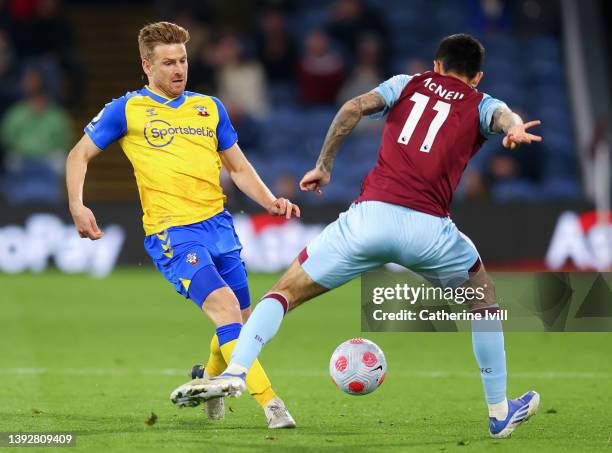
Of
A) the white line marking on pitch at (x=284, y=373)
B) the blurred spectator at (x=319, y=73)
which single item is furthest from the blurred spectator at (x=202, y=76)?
the white line marking on pitch at (x=284, y=373)

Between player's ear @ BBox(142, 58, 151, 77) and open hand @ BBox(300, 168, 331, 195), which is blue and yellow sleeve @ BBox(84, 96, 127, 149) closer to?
player's ear @ BBox(142, 58, 151, 77)

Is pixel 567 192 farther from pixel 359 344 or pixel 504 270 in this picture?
pixel 359 344

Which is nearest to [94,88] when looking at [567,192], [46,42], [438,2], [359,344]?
[46,42]

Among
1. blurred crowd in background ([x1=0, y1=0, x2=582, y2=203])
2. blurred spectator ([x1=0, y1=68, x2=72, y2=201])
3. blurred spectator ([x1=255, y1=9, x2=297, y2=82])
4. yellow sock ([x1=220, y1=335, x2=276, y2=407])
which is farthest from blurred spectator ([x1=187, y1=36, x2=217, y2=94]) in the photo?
yellow sock ([x1=220, y1=335, x2=276, y2=407])

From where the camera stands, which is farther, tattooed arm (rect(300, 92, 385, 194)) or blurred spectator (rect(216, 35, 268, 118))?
blurred spectator (rect(216, 35, 268, 118))

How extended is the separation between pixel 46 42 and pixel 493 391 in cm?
1384

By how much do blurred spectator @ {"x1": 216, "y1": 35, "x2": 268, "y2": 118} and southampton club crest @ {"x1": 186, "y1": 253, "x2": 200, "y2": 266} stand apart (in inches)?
453

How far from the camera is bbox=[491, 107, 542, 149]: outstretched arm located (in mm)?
5957

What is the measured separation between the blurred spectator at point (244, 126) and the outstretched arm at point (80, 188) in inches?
419

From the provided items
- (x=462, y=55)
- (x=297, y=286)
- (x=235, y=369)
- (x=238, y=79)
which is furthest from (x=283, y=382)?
(x=238, y=79)

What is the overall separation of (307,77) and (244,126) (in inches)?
55.7

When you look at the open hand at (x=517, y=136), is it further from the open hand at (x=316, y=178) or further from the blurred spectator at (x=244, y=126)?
the blurred spectator at (x=244, y=126)

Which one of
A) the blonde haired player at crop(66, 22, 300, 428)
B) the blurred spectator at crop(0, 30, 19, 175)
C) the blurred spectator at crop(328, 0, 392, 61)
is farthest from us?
the blurred spectator at crop(328, 0, 392, 61)

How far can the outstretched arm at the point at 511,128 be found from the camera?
5.96 metres
